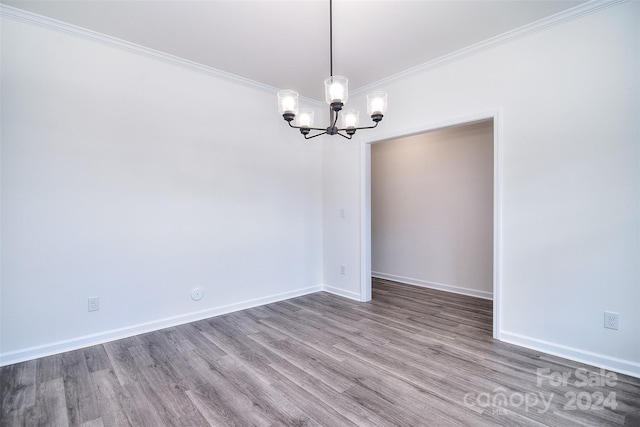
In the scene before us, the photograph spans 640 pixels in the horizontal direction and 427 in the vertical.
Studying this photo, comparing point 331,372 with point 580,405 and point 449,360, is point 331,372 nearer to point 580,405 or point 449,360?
point 449,360

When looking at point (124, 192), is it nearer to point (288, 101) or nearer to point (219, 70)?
point (219, 70)

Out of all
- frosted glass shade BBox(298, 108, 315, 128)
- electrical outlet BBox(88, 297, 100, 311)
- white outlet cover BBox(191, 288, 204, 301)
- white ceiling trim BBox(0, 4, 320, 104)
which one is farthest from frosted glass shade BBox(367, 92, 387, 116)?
electrical outlet BBox(88, 297, 100, 311)

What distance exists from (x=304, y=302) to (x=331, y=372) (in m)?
1.77

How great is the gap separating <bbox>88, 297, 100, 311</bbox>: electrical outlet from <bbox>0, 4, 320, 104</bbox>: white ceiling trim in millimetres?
2348

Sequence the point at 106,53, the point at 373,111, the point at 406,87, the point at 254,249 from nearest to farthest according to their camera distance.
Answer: the point at 373,111
the point at 106,53
the point at 406,87
the point at 254,249

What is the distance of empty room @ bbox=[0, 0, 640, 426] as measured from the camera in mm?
2064

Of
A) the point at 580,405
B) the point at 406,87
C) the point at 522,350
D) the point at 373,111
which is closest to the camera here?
the point at 580,405

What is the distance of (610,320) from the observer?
230 cm

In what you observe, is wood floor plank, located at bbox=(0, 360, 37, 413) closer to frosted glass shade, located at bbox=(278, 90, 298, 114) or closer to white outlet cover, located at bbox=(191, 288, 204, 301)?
white outlet cover, located at bbox=(191, 288, 204, 301)

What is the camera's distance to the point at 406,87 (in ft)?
11.6

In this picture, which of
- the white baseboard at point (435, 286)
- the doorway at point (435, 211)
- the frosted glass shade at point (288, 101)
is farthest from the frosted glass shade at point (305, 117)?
the white baseboard at point (435, 286)

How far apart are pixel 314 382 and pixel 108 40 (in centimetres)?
346

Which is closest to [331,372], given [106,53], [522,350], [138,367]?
[138,367]

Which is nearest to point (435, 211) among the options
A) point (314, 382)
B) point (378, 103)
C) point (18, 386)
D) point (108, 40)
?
point (378, 103)
